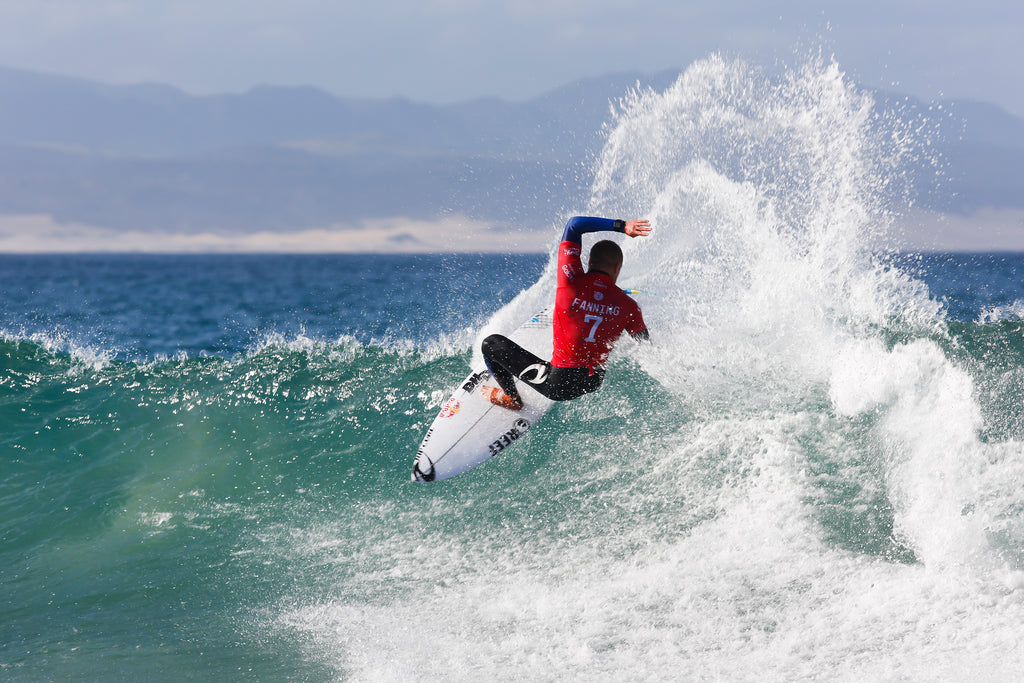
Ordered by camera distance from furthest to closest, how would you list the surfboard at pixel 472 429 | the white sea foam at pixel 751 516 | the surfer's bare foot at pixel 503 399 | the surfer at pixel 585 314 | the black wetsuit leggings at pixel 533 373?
1. the surfer's bare foot at pixel 503 399
2. the surfboard at pixel 472 429
3. the black wetsuit leggings at pixel 533 373
4. the surfer at pixel 585 314
5. the white sea foam at pixel 751 516

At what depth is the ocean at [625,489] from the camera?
4230mm

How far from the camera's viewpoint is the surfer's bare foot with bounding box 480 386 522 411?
6.23m

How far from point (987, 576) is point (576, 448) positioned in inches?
121

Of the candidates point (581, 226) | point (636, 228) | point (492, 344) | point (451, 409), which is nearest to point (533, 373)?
point (492, 344)

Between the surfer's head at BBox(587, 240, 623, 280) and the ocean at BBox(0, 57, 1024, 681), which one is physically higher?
the surfer's head at BBox(587, 240, 623, 280)

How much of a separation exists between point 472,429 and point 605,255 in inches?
77.0

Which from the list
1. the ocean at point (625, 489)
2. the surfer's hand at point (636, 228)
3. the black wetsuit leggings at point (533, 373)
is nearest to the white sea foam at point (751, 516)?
the ocean at point (625, 489)

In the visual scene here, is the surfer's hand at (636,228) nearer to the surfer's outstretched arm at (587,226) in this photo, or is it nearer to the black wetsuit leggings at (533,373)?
the surfer's outstretched arm at (587,226)

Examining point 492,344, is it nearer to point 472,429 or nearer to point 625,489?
point 472,429

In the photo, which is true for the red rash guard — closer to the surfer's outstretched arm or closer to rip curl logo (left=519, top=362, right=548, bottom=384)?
the surfer's outstretched arm

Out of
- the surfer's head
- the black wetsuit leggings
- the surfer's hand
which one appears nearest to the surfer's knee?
the black wetsuit leggings

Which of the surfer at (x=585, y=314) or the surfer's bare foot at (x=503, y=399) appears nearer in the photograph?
the surfer at (x=585, y=314)

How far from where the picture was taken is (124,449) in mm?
7426

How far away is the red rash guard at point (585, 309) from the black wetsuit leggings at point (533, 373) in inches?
3.4
